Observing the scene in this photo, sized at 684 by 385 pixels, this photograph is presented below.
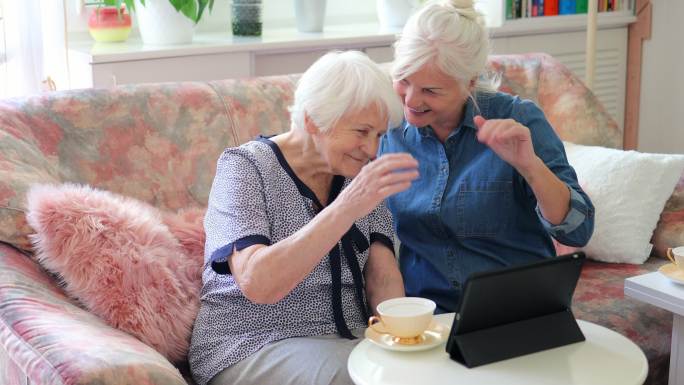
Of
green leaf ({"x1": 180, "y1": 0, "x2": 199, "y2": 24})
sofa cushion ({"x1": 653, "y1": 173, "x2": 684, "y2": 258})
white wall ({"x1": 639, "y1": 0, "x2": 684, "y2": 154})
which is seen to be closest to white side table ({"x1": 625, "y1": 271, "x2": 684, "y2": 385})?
sofa cushion ({"x1": 653, "y1": 173, "x2": 684, "y2": 258})

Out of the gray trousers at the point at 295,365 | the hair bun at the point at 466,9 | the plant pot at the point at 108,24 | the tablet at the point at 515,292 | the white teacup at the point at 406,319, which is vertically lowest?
the gray trousers at the point at 295,365

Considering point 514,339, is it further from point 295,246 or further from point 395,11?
point 395,11

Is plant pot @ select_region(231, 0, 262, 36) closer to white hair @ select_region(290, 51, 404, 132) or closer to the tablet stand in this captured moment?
white hair @ select_region(290, 51, 404, 132)

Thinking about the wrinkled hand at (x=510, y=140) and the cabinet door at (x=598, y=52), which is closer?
the wrinkled hand at (x=510, y=140)

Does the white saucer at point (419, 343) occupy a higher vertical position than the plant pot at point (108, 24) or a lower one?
lower

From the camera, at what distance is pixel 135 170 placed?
2.17 m

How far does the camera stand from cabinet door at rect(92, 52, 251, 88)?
279 cm

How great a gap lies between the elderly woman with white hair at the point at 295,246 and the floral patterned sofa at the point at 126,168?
0.14m

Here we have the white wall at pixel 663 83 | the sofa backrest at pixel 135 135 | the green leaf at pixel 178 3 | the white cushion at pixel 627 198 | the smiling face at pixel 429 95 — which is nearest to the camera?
the smiling face at pixel 429 95

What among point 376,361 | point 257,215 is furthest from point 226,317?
point 376,361

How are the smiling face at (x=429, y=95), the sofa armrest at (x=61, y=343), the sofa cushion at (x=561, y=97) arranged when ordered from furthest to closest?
the sofa cushion at (x=561, y=97) → the smiling face at (x=429, y=95) → the sofa armrest at (x=61, y=343)

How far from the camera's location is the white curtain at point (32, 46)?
2.94m

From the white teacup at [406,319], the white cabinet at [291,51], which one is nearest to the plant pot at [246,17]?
the white cabinet at [291,51]

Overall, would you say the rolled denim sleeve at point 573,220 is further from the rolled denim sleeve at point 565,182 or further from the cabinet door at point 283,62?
the cabinet door at point 283,62
